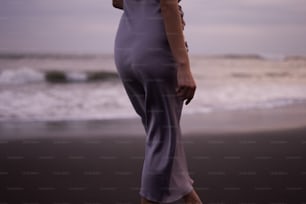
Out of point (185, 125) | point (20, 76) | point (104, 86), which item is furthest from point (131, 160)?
point (20, 76)

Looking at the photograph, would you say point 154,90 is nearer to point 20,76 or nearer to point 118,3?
point 118,3

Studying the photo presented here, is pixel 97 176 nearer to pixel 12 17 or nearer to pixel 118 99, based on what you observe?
pixel 12 17

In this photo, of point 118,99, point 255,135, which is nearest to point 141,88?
point 255,135

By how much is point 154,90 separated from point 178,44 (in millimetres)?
109

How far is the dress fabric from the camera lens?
931 mm

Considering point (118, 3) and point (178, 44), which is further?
point (118, 3)

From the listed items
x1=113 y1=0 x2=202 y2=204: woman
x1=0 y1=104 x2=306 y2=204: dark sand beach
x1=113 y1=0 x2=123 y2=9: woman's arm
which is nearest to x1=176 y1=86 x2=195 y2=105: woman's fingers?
x1=113 y1=0 x2=202 y2=204: woman

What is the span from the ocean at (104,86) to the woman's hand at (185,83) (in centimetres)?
139

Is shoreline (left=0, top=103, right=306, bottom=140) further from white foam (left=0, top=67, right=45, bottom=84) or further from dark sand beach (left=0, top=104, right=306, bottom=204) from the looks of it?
white foam (left=0, top=67, right=45, bottom=84)

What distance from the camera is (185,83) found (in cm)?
89

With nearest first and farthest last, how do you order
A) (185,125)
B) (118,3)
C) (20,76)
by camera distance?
1. (118,3)
2. (185,125)
3. (20,76)

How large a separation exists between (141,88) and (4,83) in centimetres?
241

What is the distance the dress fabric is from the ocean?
1.27 meters

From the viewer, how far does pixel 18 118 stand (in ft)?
7.14
